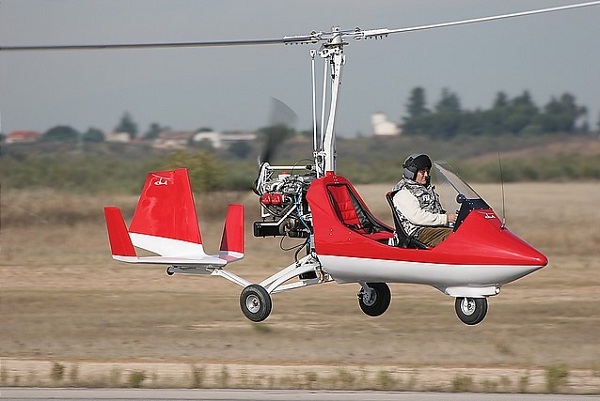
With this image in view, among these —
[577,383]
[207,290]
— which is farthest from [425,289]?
[577,383]

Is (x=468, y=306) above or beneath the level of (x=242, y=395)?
above

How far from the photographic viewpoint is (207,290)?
22.0 meters

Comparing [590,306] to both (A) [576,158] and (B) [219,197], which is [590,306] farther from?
(A) [576,158]

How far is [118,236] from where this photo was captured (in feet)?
40.6

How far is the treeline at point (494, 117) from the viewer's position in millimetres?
43844

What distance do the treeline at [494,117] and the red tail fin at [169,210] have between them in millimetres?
30832

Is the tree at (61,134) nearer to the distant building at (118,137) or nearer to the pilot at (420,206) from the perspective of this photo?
the distant building at (118,137)

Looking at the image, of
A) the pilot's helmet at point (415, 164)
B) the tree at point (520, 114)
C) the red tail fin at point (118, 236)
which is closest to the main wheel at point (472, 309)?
the pilot's helmet at point (415, 164)

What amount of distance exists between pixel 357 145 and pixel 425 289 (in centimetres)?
1933

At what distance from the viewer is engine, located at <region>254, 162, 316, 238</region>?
1214 cm

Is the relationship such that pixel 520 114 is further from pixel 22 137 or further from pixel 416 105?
pixel 22 137

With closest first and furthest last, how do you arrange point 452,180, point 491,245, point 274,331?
point 491,245 < point 452,180 < point 274,331

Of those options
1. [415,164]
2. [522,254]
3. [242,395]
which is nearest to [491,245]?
[522,254]

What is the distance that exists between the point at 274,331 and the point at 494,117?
104 ft
